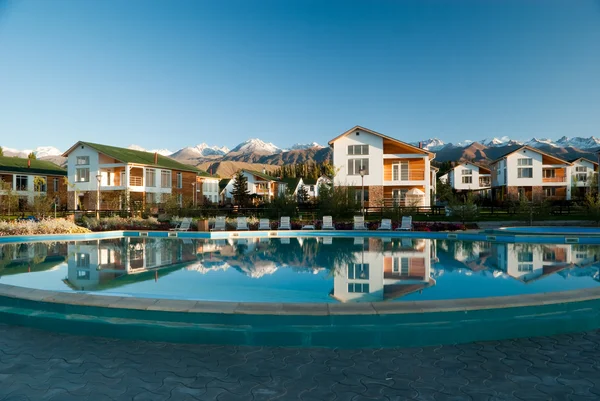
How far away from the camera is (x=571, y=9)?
19547 millimetres

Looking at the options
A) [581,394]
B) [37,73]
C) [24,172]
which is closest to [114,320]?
[581,394]

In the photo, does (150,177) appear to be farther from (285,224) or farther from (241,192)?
(285,224)

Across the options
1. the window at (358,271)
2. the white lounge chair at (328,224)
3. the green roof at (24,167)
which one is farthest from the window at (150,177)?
the window at (358,271)

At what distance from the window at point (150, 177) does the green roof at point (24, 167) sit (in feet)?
44.0

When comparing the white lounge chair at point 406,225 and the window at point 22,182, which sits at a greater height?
the window at point 22,182

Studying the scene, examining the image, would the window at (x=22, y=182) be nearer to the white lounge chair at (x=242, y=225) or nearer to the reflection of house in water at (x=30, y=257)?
the reflection of house in water at (x=30, y=257)

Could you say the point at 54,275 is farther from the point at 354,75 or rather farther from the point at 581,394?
the point at 354,75

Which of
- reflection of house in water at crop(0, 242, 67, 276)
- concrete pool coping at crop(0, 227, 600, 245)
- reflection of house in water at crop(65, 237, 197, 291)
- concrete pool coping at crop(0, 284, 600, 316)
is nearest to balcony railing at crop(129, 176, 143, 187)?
concrete pool coping at crop(0, 227, 600, 245)

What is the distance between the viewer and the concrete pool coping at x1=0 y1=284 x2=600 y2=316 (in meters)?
4.64

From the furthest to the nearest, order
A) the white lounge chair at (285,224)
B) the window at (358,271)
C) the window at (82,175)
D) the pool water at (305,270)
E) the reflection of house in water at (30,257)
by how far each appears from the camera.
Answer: the window at (82,175) → the white lounge chair at (285,224) → the reflection of house in water at (30,257) → the window at (358,271) → the pool water at (305,270)

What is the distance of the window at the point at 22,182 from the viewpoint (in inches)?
1656

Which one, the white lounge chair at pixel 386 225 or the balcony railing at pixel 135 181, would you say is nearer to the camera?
the white lounge chair at pixel 386 225

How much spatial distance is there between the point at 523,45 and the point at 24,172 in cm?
4560

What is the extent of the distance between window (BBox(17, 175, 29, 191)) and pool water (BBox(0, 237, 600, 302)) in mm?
32499
